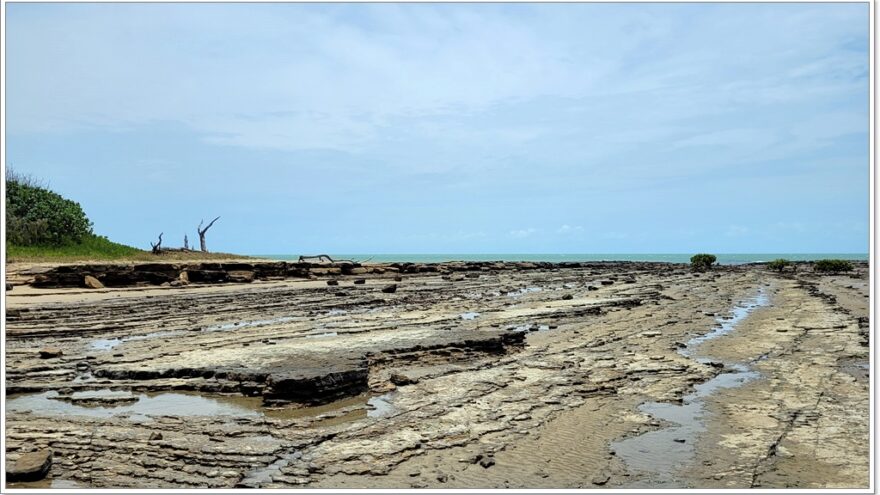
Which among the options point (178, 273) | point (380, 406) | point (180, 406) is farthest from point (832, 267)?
point (180, 406)

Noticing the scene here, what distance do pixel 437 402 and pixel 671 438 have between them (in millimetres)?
2505

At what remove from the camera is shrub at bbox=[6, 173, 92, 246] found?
32.2 meters

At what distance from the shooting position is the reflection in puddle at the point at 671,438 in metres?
5.59

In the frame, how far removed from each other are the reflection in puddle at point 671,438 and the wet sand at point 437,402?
29 mm

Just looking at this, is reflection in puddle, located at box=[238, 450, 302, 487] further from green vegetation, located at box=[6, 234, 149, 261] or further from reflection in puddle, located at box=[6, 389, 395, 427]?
green vegetation, located at box=[6, 234, 149, 261]

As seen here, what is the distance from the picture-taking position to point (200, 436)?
20.2ft

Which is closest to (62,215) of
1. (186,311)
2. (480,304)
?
(186,311)

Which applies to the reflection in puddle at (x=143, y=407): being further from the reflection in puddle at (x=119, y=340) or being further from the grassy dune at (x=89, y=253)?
the grassy dune at (x=89, y=253)

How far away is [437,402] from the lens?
7.49m

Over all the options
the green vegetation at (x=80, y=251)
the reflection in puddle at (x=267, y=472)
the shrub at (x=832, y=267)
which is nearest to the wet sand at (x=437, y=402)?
the reflection in puddle at (x=267, y=472)

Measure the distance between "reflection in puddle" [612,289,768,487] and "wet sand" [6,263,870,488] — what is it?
0.09ft

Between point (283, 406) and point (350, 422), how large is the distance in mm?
958

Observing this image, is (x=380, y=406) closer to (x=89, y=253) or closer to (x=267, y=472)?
(x=267, y=472)

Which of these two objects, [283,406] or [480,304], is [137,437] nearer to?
[283,406]
